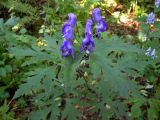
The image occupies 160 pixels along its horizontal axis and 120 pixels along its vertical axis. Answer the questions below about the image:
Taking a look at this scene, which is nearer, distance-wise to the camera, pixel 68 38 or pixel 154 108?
pixel 68 38

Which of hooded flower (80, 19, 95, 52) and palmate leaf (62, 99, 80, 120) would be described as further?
palmate leaf (62, 99, 80, 120)

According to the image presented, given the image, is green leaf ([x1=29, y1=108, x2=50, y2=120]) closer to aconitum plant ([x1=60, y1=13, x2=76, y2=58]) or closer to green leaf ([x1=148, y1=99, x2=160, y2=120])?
aconitum plant ([x1=60, y1=13, x2=76, y2=58])

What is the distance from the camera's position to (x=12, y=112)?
3529 millimetres

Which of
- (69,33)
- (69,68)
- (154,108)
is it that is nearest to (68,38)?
(69,33)

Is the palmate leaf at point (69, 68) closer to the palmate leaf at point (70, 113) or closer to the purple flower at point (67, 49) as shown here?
the purple flower at point (67, 49)

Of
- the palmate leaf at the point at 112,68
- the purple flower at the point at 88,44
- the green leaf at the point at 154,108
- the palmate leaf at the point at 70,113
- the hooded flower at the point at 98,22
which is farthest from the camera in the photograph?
the green leaf at the point at 154,108

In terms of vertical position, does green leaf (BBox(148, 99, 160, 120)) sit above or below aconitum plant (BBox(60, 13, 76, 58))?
below

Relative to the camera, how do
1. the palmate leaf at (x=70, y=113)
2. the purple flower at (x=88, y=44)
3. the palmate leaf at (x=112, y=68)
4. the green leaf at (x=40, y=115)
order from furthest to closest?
the green leaf at (x=40, y=115) → the palmate leaf at (x=70, y=113) → the purple flower at (x=88, y=44) → the palmate leaf at (x=112, y=68)

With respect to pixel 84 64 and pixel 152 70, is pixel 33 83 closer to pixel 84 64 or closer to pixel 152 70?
pixel 84 64

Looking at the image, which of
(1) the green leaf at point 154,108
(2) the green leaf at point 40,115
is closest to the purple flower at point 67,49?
(2) the green leaf at point 40,115

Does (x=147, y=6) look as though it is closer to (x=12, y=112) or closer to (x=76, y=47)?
(x=12, y=112)

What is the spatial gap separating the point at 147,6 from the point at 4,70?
2917 millimetres

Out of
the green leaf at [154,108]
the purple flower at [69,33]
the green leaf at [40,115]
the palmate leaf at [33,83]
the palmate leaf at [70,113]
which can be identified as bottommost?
the green leaf at [154,108]

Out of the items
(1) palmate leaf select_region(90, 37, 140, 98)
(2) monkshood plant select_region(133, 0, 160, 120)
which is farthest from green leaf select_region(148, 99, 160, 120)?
(1) palmate leaf select_region(90, 37, 140, 98)
